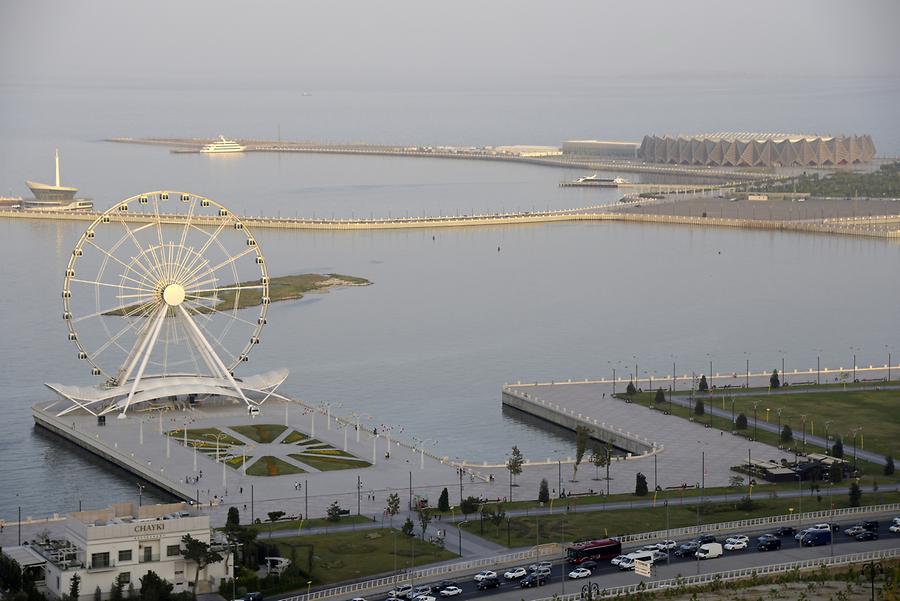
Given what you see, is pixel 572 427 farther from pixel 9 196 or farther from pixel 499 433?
pixel 9 196

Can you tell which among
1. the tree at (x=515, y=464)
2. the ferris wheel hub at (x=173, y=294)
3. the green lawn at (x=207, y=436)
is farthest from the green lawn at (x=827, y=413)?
the ferris wheel hub at (x=173, y=294)

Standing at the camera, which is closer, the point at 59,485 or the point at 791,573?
the point at 791,573

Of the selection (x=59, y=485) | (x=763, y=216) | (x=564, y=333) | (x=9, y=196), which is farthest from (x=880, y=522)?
(x=9, y=196)

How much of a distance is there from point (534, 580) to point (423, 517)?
5.28 meters

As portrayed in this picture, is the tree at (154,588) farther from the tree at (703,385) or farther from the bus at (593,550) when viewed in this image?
the tree at (703,385)

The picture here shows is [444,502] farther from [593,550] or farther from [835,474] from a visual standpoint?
[835,474]

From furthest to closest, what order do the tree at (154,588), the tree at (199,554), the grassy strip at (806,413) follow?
the grassy strip at (806,413), the tree at (199,554), the tree at (154,588)

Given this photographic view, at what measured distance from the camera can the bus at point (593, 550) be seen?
4569 centimetres

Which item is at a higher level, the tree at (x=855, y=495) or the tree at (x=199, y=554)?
the tree at (x=855, y=495)

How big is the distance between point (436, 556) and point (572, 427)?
57.9ft

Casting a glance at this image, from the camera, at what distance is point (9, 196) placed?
146250 millimetres

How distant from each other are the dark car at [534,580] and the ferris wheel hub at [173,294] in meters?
23.4

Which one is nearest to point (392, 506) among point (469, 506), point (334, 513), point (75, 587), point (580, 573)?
point (334, 513)

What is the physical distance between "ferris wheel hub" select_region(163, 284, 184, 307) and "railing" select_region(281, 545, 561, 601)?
21343mm
